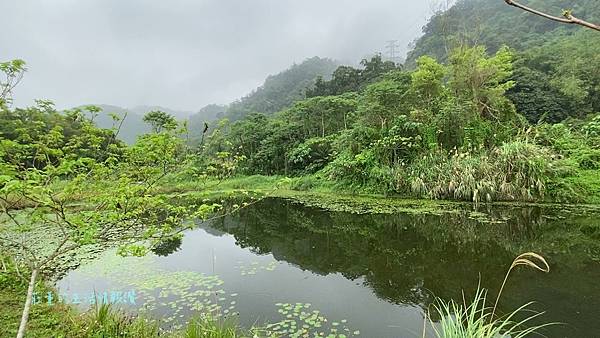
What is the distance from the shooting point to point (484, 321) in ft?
11.3

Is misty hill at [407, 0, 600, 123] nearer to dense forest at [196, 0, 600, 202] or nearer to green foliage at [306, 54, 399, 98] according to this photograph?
dense forest at [196, 0, 600, 202]

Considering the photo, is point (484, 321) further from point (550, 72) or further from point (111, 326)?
point (550, 72)

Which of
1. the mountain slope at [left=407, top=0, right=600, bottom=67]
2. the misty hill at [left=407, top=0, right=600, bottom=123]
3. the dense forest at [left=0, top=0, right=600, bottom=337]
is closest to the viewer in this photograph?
the dense forest at [left=0, top=0, right=600, bottom=337]

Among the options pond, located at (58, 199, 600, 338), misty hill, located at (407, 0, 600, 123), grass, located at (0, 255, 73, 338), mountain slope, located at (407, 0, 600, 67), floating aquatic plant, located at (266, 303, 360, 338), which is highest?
mountain slope, located at (407, 0, 600, 67)

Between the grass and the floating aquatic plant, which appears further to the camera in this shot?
the floating aquatic plant

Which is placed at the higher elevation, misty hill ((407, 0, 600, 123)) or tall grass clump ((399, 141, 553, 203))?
misty hill ((407, 0, 600, 123))

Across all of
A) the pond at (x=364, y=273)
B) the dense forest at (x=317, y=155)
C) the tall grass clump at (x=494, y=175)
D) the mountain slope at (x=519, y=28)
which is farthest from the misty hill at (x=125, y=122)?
the mountain slope at (x=519, y=28)

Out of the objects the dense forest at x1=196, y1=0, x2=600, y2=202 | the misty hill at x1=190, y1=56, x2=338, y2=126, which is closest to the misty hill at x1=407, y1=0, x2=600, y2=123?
the dense forest at x1=196, y1=0, x2=600, y2=202

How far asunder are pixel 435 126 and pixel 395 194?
3.43 m

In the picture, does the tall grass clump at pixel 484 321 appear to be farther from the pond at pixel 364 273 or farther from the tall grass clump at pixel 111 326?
the tall grass clump at pixel 111 326

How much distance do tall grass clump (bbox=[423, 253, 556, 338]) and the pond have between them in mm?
197

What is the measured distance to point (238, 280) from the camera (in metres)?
6.28

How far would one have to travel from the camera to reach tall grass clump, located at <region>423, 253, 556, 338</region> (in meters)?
2.51

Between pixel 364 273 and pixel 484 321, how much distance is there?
2.93 metres
